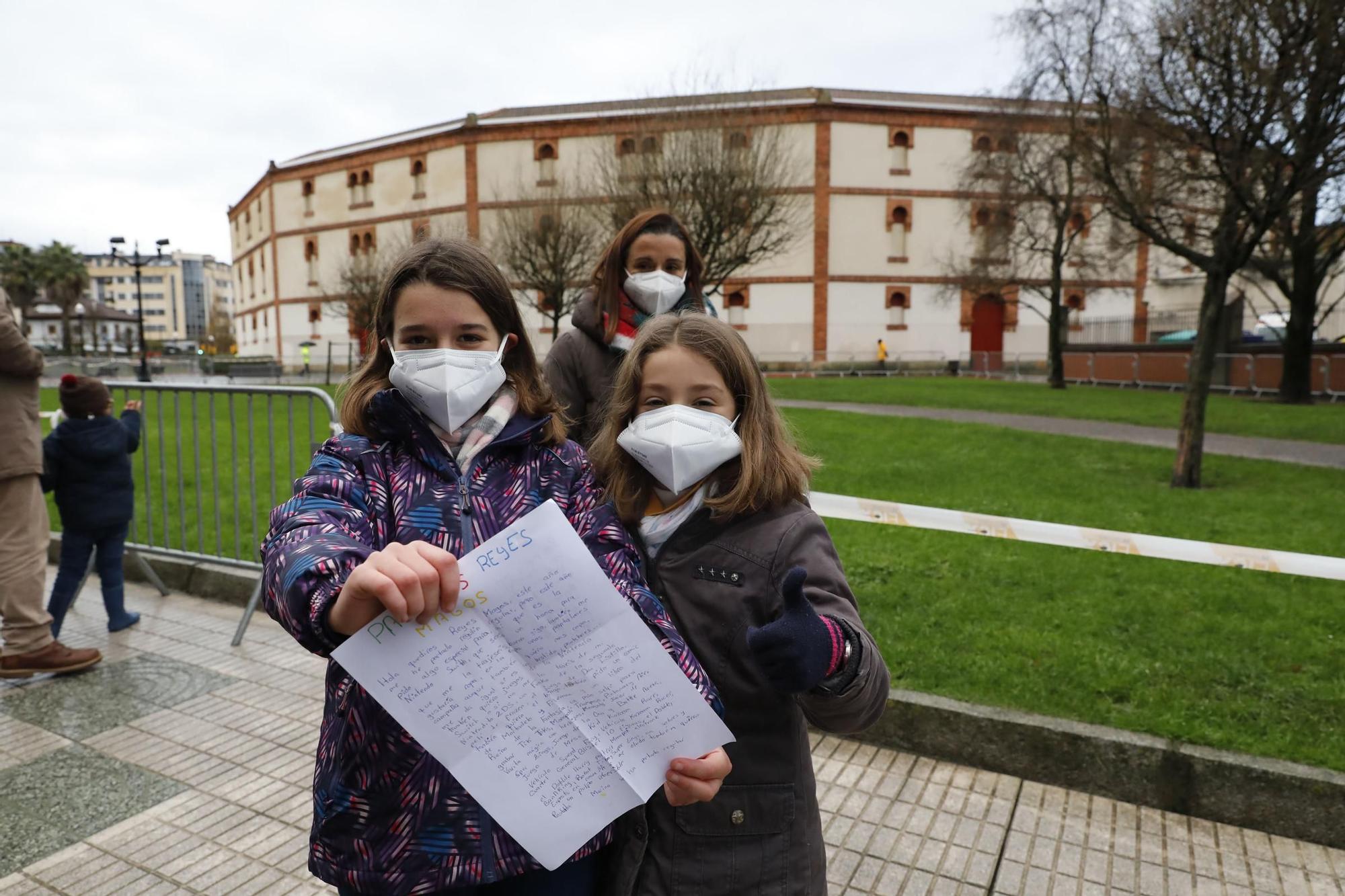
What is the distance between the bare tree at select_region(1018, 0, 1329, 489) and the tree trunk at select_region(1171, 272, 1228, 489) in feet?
0.05

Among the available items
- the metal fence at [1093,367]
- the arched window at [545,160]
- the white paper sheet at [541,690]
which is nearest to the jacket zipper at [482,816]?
the white paper sheet at [541,690]

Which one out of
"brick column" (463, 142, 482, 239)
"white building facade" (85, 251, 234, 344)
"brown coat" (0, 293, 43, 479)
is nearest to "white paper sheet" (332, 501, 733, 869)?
"brown coat" (0, 293, 43, 479)

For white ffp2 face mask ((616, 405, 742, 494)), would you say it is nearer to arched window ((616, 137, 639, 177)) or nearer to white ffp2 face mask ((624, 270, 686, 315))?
white ffp2 face mask ((624, 270, 686, 315))

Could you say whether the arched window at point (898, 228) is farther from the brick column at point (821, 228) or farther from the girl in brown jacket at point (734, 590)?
the girl in brown jacket at point (734, 590)

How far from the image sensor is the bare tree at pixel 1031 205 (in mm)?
14906

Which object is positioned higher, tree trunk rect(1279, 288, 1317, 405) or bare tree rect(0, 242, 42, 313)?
bare tree rect(0, 242, 42, 313)

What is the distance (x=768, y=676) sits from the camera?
1.39 meters

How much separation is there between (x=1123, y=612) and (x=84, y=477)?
6.07 meters

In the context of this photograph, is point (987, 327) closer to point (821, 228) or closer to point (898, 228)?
point (898, 228)

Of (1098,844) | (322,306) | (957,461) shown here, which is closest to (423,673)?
(1098,844)

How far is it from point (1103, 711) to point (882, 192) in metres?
39.4

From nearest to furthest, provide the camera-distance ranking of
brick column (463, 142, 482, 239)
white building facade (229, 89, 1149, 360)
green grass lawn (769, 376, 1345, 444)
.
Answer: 1. green grass lawn (769, 376, 1345, 444)
2. white building facade (229, 89, 1149, 360)
3. brick column (463, 142, 482, 239)

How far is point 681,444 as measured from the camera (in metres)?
1.78

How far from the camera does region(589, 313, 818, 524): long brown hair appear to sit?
1.78 meters
